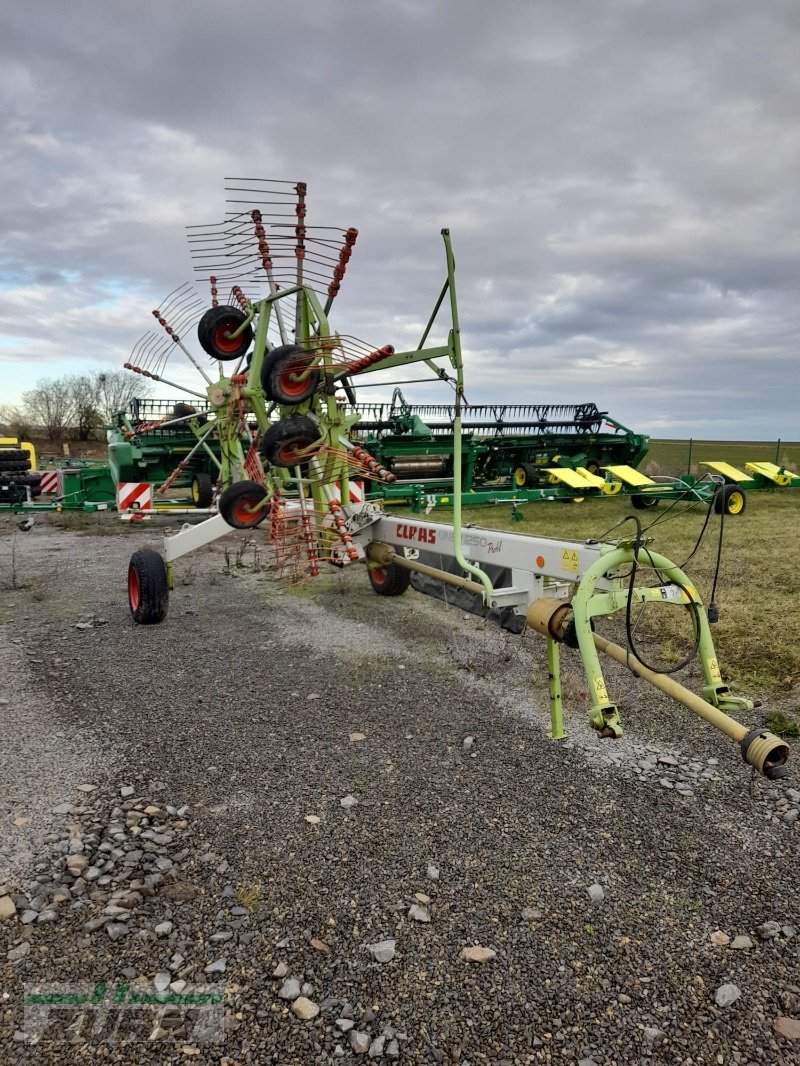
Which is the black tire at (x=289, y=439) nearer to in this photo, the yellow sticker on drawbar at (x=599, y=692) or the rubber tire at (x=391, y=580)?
the rubber tire at (x=391, y=580)

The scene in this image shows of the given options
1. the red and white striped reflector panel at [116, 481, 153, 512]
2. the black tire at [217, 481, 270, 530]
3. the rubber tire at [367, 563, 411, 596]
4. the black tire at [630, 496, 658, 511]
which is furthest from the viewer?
the black tire at [630, 496, 658, 511]

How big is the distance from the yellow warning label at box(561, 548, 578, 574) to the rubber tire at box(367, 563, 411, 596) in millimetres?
3268

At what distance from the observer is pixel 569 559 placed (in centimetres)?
442

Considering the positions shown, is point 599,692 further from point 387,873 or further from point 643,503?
point 643,503

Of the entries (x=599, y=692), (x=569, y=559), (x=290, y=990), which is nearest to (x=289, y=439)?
(x=569, y=559)

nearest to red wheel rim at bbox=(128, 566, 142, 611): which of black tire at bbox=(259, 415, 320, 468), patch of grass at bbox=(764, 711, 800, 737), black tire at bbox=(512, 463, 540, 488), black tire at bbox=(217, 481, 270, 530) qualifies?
black tire at bbox=(217, 481, 270, 530)

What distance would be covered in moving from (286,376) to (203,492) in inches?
357

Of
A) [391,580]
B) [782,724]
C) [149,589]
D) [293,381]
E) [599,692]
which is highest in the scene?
[293,381]

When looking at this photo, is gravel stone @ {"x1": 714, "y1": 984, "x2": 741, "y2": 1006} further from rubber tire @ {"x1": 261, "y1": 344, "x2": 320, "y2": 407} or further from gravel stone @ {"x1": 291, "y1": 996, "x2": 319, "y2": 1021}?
rubber tire @ {"x1": 261, "y1": 344, "x2": 320, "y2": 407}

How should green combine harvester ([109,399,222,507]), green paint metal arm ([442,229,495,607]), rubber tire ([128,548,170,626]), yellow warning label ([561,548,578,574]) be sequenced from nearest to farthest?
1. green paint metal arm ([442,229,495,607])
2. yellow warning label ([561,548,578,574])
3. rubber tire ([128,548,170,626])
4. green combine harvester ([109,399,222,507])

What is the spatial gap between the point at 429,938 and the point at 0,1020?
1461 millimetres

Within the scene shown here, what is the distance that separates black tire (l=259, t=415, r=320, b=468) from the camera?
5539 mm

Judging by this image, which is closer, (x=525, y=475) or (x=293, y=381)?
(x=293, y=381)

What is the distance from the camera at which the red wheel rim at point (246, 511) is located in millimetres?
6375
